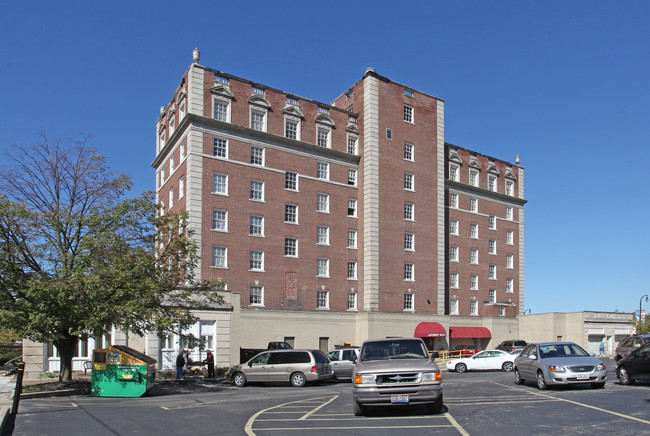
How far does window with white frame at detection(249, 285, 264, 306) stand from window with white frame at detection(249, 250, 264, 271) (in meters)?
1.36

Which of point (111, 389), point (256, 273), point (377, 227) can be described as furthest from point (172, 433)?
point (377, 227)

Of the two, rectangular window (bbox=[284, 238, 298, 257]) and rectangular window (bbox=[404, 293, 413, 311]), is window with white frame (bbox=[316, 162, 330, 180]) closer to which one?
rectangular window (bbox=[284, 238, 298, 257])

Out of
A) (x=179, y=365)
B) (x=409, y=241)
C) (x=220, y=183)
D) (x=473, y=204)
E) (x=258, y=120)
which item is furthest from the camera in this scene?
(x=473, y=204)

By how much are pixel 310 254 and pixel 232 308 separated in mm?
11635

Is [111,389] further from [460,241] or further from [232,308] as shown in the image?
[460,241]

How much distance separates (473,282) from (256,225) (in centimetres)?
2558

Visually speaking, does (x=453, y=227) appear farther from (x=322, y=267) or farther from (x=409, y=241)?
(x=322, y=267)

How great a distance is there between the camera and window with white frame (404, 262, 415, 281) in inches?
2041

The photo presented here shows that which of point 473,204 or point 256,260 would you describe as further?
point 473,204

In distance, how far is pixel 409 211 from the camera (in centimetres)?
5294

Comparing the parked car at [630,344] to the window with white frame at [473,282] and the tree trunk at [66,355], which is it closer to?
the tree trunk at [66,355]

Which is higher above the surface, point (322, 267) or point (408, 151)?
point (408, 151)

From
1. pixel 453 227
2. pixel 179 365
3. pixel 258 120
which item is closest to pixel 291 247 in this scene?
pixel 258 120

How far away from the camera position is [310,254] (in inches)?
1845
